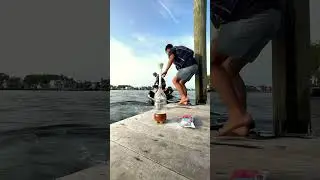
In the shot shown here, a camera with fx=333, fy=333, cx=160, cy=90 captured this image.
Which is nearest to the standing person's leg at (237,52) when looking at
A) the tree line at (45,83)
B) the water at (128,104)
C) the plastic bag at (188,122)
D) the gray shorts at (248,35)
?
the gray shorts at (248,35)

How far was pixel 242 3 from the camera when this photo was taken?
43.5 inches

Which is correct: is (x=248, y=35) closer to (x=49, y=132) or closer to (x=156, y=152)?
(x=49, y=132)

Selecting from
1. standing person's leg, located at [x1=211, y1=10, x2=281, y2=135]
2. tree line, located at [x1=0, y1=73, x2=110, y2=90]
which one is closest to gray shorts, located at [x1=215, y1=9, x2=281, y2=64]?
standing person's leg, located at [x1=211, y1=10, x2=281, y2=135]

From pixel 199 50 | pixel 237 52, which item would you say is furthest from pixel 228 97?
pixel 199 50

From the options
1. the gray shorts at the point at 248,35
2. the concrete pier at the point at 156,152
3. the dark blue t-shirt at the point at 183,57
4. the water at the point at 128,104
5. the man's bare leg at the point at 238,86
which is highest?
the dark blue t-shirt at the point at 183,57

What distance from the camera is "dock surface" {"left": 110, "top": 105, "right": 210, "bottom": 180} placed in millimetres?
2195

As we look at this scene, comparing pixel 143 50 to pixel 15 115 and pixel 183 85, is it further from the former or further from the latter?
pixel 15 115

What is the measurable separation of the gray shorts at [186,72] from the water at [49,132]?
6.64 ft

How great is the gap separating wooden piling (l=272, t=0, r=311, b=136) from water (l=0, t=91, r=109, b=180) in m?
1.03

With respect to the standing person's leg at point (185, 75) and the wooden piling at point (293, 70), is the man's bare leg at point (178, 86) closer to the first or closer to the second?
the standing person's leg at point (185, 75)

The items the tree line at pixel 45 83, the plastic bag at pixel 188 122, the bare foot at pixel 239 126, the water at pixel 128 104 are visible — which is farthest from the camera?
the water at pixel 128 104

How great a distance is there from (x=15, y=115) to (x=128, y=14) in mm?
2639

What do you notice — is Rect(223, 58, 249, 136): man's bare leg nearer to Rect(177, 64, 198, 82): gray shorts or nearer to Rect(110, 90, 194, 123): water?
Rect(110, 90, 194, 123): water

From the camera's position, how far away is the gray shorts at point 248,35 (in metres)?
1.11
